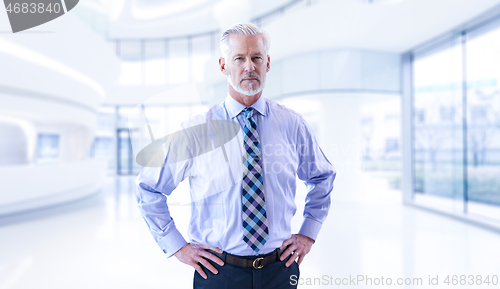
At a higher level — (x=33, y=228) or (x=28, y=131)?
(x=28, y=131)

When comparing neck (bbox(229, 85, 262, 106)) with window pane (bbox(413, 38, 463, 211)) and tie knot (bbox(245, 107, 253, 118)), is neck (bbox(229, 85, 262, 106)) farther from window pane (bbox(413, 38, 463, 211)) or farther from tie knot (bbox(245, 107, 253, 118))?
window pane (bbox(413, 38, 463, 211))

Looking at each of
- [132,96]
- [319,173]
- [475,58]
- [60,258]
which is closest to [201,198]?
[319,173]

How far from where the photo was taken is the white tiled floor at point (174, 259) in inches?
113

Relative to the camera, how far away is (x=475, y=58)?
482 centimetres

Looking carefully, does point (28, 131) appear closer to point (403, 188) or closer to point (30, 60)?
point (30, 60)

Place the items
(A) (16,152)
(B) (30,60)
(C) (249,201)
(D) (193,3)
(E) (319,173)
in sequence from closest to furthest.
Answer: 1. (C) (249,201)
2. (E) (319,173)
3. (B) (30,60)
4. (A) (16,152)
5. (D) (193,3)

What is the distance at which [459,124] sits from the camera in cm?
511

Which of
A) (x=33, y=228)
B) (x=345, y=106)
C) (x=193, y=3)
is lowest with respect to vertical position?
(x=33, y=228)

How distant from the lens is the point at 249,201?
1.26 m

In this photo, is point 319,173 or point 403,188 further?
point 403,188

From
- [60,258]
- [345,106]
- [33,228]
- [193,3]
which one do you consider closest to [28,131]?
[33,228]

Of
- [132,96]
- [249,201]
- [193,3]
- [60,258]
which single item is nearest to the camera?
[249,201]

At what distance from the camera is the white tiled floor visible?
9.45ft

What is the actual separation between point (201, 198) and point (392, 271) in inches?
99.7
